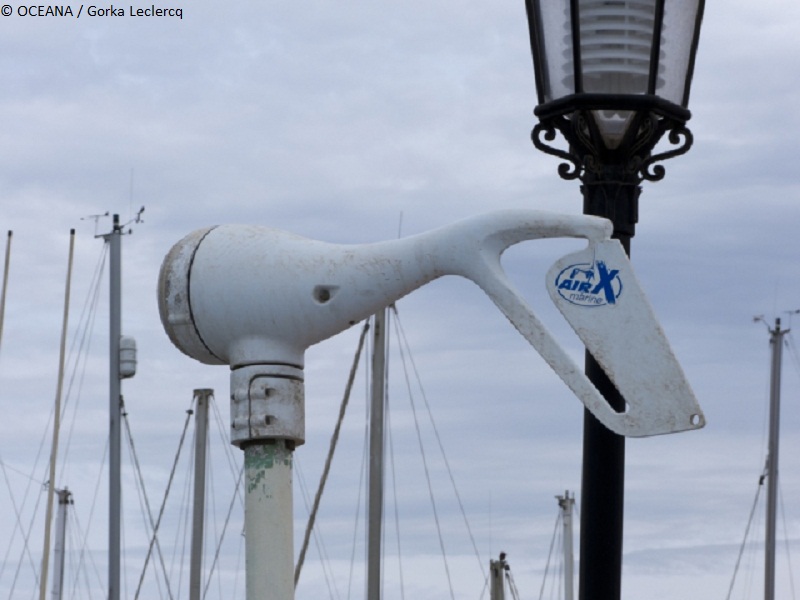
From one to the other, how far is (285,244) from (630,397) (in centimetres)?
102

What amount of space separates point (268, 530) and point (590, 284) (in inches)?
38.9

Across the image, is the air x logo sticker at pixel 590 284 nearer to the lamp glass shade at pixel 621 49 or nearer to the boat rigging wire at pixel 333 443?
the lamp glass shade at pixel 621 49

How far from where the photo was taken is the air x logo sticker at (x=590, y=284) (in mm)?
4504

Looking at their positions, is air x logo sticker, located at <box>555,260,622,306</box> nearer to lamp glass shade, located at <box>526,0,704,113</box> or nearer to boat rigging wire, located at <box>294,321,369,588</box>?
lamp glass shade, located at <box>526,0,704,113</box>

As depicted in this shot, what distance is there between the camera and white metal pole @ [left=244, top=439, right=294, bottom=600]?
469cm

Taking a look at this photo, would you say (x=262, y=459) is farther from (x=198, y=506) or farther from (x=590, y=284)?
(x=198, y=506)

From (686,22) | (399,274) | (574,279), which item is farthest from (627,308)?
(686,22)

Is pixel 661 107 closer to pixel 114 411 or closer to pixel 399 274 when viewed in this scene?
pixel 399 274

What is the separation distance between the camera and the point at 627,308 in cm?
448

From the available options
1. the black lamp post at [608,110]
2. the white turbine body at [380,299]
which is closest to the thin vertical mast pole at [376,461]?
the black lamp post at [608,110]

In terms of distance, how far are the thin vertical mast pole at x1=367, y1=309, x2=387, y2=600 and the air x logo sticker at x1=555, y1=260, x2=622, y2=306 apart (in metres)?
16.3

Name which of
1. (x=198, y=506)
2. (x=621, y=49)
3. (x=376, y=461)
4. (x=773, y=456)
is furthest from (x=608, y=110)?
(x=773, y=456)

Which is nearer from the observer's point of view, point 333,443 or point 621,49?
point 621,49

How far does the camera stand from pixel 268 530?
4.72m
